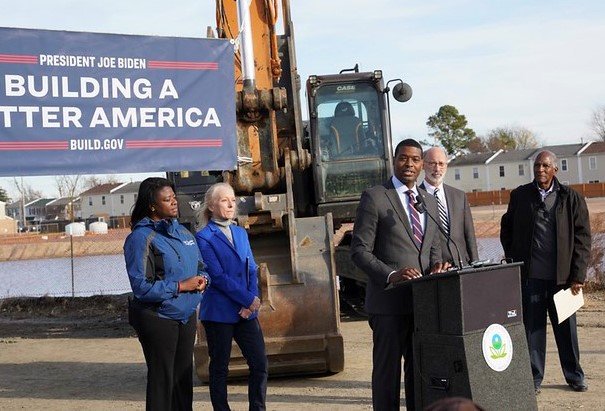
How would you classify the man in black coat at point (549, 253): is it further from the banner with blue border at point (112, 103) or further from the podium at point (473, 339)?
the banner with blue border at point (112, 103)

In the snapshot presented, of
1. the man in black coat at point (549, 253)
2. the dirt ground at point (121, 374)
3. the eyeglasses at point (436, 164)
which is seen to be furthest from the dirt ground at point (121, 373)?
the eyeglasses at point (436, 164)

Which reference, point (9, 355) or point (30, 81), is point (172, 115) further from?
point (9, 355)

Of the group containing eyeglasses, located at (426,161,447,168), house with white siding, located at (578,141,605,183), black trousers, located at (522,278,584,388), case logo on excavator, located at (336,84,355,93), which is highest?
house with white siding, located at (578,141,605,183)

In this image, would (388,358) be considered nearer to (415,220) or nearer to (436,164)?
(415,220)

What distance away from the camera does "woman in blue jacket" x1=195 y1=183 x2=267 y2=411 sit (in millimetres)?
6707

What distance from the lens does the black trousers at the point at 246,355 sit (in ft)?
22.0

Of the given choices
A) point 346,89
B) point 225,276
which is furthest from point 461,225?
point 346,89

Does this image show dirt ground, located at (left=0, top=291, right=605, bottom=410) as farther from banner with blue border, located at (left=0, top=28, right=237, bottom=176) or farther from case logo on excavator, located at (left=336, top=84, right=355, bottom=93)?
case logo on excavator, located at (left=336, top=84, right=355, bottom=93)

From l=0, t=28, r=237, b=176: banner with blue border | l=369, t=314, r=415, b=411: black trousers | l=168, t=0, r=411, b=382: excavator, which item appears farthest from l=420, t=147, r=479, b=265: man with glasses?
l=0, t=28, r=237, b=176: banner with blue border

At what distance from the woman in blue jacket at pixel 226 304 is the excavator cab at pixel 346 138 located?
237 inches

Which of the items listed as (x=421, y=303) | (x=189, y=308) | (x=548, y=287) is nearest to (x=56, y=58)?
(x=189, y=308)

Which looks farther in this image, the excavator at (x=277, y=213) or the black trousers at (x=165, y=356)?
the excavator at (x=277, y=213)

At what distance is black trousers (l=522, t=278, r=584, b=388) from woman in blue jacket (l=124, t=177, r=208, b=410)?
3129 mm

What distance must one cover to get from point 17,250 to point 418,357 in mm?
47523
